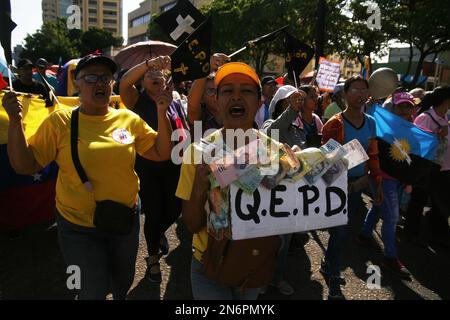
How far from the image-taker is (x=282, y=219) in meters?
2.12

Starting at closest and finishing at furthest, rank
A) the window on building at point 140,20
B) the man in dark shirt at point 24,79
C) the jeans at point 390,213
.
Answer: the jeans at point 390,213 < the man in dark shirt at point 24,79 < the window on building at point 140,20

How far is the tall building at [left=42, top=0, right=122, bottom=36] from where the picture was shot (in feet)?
388

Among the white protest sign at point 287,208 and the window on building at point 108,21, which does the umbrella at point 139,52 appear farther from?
the window on building at point 108,21

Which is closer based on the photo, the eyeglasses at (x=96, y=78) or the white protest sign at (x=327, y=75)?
the eyeglasses at (x=96, y=78)

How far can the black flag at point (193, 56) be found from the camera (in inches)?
124

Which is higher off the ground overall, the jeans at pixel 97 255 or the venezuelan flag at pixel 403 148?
the venezuelan flag at pixel 403 148

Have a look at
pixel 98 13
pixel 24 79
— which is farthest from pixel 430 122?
pixel 98 13

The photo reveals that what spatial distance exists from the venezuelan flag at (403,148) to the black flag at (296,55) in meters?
1.20

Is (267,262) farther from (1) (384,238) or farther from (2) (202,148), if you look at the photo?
(1) (384,238)

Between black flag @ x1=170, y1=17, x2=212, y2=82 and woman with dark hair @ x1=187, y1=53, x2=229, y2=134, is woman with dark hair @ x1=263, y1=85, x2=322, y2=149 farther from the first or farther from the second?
black flag @ x1=170, y1=17, x2=212, y2=82

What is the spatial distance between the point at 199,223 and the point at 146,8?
89347 mm

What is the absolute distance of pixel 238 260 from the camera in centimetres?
208

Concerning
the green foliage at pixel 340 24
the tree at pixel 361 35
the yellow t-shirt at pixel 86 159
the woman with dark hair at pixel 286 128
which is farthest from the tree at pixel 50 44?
the yellow t-shirt at pixel 86 159
